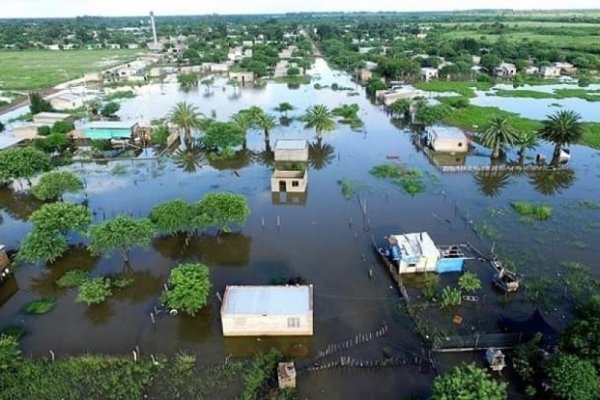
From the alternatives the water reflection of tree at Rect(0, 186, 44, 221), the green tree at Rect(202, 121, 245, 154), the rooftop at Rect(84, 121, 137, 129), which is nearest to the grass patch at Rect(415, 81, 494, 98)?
the green tree at Rect(202, 121, 245, 154)

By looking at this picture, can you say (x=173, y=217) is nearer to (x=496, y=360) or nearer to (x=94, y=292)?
(x=94, y=292)

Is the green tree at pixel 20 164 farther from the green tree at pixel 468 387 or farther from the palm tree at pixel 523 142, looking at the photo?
the palm tree at pixel 523 142

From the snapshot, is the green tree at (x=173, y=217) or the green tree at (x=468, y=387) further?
the green tree at (x=173, y=217)

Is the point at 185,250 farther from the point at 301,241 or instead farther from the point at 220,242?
the point at 301,241

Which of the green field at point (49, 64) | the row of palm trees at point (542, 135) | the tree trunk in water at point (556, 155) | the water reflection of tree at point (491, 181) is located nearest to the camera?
the water reflection of tree at point (491, 181)

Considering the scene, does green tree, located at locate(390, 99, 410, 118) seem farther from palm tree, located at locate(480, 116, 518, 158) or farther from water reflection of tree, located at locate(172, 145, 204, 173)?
water reflection of tree, located at locate(172, 145, 204, 173)

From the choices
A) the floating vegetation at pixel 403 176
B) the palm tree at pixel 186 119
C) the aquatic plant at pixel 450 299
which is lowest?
the aquatic plant at pixel 450 299

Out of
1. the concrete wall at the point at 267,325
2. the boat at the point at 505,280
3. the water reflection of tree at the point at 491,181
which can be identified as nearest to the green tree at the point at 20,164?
the concrete wall at the point at 267,325
